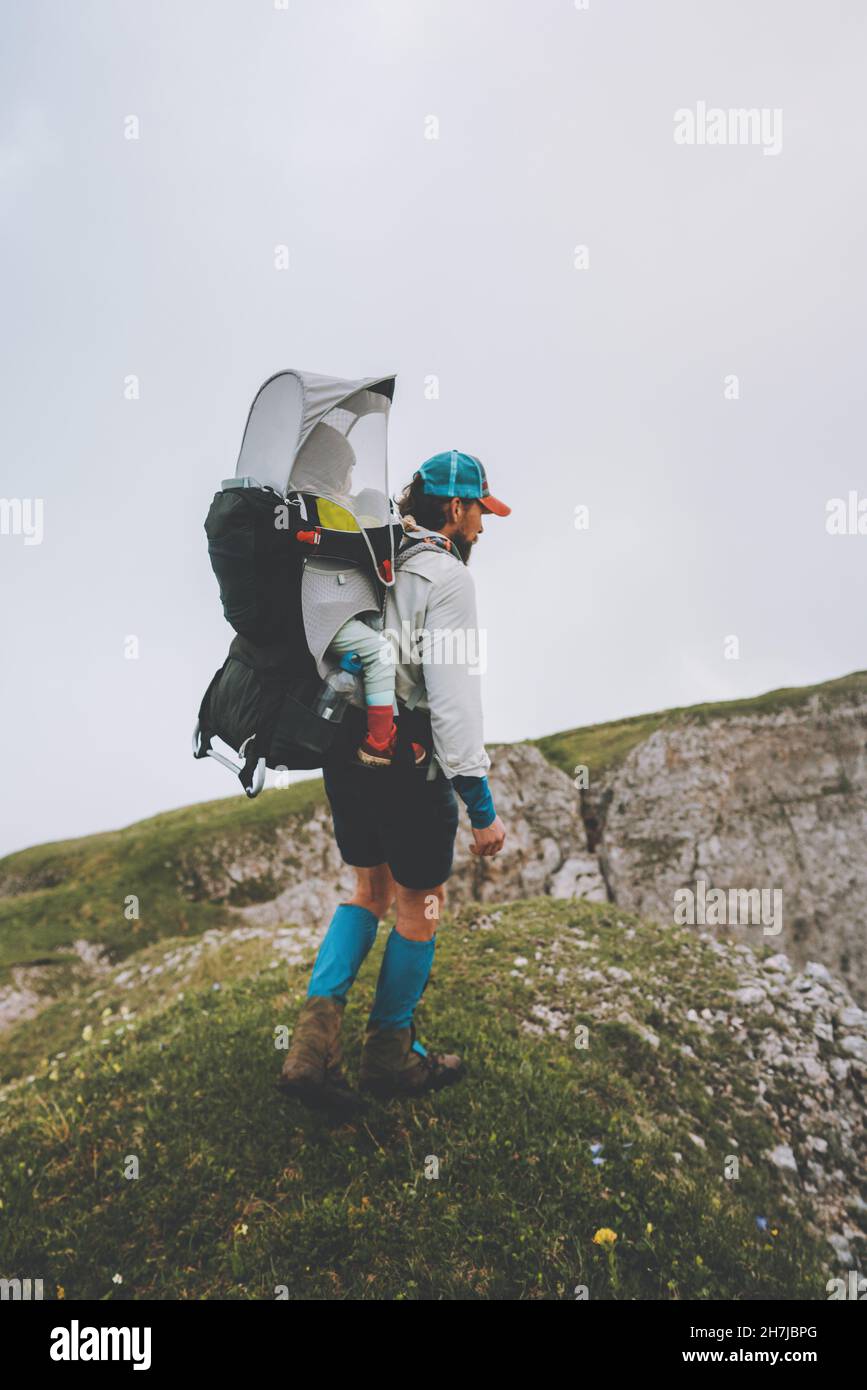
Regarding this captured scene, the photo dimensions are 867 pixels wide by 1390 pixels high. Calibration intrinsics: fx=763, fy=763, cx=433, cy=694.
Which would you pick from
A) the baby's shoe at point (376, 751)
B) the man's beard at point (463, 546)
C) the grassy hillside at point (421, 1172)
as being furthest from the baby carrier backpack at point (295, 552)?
the grassy hillside at point (421, 1172)

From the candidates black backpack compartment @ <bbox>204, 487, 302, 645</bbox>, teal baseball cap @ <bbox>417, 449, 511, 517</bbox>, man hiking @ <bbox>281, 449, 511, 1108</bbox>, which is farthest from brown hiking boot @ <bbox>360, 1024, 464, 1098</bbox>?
teal baseball cap @ <bbox>417, 449, 511, 517</bbox>

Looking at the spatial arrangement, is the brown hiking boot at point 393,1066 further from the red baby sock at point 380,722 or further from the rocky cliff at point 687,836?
the rocky cliff at point 687,836

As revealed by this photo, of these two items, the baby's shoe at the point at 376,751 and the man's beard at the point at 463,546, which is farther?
the man's beard at the point at 463,546

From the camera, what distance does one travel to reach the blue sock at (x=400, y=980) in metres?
5.97

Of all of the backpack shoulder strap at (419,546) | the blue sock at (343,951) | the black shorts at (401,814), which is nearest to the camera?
the backpack shoulder strap at (419,546)

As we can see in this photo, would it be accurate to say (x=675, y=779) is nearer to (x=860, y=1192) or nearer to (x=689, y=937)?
(x=689, y=937)

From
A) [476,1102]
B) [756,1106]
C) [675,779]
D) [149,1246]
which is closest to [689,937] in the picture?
[756,1106]

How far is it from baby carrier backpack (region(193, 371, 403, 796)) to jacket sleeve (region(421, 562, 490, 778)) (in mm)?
398

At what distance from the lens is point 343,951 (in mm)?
6113

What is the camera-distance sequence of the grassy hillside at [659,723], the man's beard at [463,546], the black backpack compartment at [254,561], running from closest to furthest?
1. the black backpack compartment at [254,561]
2. the man's beard at [463,546]
3. the grassy hillside at [659,723]

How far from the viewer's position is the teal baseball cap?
568 centimetres

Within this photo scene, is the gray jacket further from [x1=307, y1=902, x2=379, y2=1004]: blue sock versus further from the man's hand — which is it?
[x1=307, y1=902, x2=379, y2=1004]: blue sock

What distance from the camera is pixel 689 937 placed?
41.0ft
